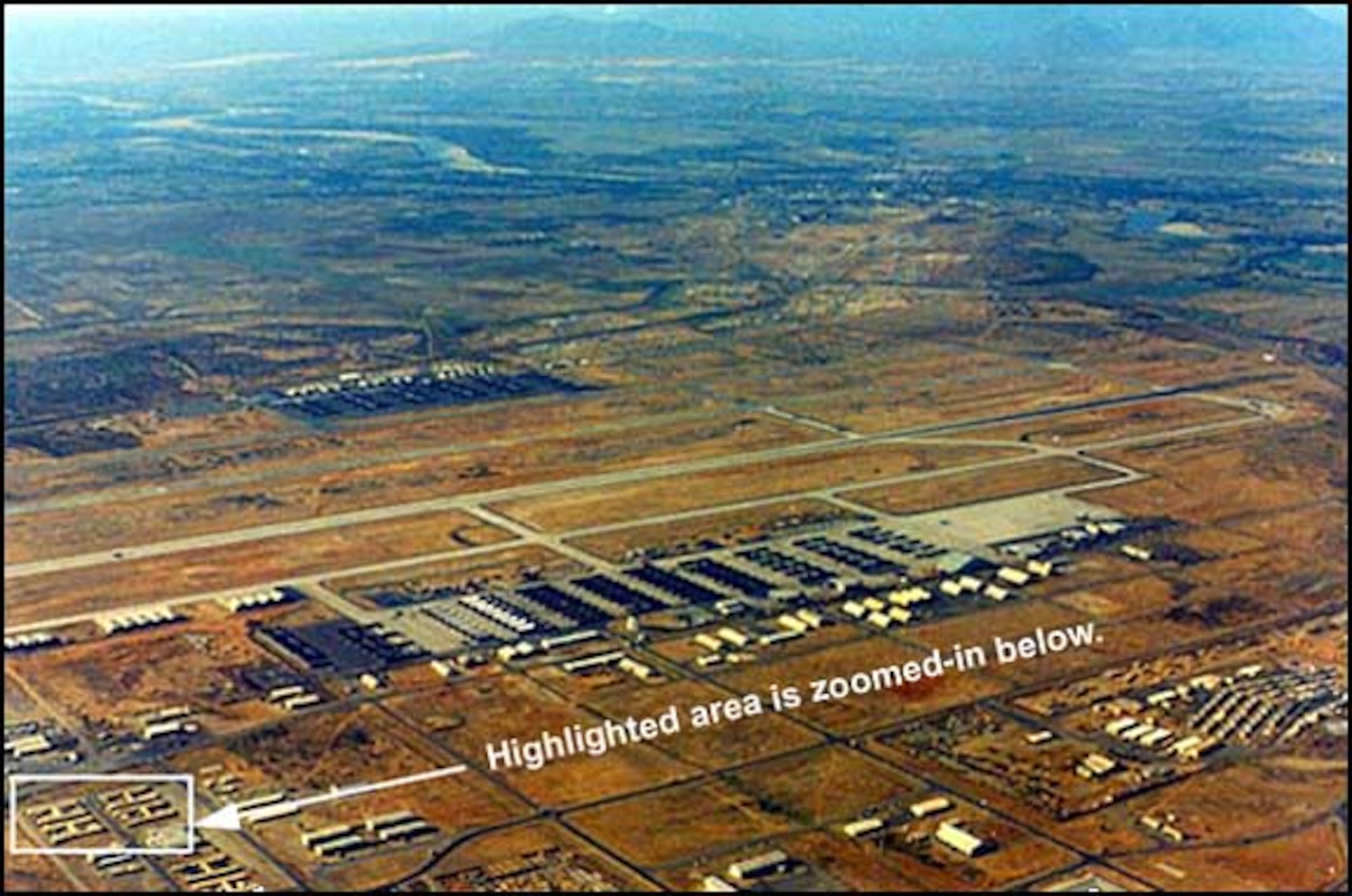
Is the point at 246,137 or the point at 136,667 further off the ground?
the point at 246,137

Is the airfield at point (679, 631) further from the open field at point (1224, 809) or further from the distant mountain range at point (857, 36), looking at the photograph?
the distant mountain range at point (857, 36)

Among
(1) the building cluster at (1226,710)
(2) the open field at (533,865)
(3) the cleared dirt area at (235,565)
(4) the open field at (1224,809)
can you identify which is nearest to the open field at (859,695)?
(1) the building cluster at (1226,710)

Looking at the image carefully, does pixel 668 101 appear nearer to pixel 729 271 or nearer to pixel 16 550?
pixel 729 271

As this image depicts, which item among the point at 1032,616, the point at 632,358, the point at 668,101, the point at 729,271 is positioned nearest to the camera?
the point at 1032,616

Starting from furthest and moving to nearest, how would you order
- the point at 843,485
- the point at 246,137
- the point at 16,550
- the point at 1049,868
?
the point at 246,137
the point at 843,485
the point at 16,550
the point at 1049,868

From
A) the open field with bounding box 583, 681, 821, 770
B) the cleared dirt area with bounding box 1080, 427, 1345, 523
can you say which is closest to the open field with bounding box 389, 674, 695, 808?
the open field with bounding box 583, 681, 821, 770

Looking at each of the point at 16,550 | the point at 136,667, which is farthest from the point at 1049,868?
the point at 16,550

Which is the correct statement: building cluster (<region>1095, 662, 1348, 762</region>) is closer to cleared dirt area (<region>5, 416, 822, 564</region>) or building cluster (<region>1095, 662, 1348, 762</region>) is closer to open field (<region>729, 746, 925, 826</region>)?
open field (<region>729, 746, 925, 826</region>)

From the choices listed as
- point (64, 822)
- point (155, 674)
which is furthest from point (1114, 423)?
point (64, 822)
